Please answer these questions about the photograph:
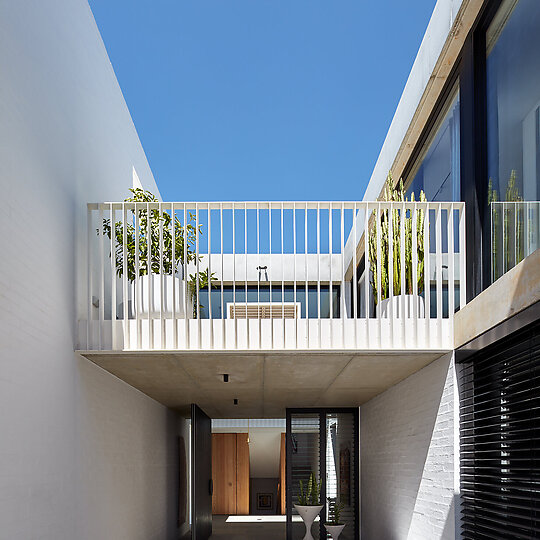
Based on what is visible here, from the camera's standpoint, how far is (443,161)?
20.9 ft

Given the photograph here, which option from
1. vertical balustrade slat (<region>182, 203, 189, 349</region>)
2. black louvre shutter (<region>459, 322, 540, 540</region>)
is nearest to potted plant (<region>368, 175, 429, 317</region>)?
black louvre shutter (<region>459, 322, 540, 540</region>)

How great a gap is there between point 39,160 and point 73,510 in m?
2.35

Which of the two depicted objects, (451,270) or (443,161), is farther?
(443,161)

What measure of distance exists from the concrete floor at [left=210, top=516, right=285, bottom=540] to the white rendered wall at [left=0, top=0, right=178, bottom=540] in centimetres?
400

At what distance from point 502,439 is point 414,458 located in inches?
79.8

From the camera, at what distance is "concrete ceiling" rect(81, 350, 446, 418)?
5516 millimetres

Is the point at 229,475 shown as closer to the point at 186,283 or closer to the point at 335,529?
the point at 335,529

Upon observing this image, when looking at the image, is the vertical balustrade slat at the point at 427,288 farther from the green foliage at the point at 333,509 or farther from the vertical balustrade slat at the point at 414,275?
the green foliage at the point at 333,509

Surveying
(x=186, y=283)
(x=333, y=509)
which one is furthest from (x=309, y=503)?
(x=186, y=283)

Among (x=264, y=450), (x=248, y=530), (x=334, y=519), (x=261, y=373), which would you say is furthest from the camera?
(x=264, y=450)

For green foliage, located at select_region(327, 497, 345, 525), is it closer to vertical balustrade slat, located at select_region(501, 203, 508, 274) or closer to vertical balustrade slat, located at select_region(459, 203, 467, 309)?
vertical balustrade slat, located at select_region(459, 203, 467, 309)

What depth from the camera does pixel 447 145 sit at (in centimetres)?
621

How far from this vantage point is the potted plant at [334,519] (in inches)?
365

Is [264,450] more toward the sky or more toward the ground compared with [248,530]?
more toward the sky
